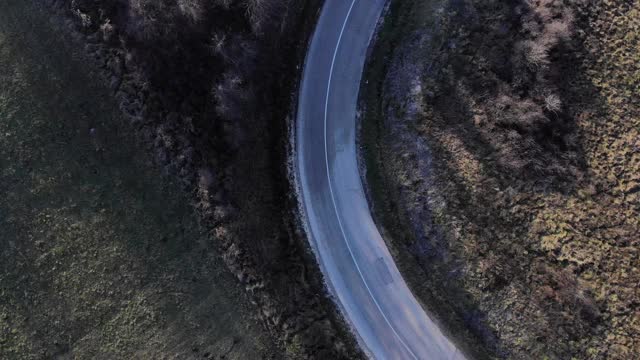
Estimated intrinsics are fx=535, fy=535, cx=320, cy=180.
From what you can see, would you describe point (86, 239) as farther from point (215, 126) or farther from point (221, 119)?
point (221, 119)

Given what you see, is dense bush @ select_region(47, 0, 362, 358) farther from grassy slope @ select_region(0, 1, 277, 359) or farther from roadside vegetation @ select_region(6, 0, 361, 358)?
grassy slope @ select_region(0, 1, 277, 359)

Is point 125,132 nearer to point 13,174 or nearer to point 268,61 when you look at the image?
point 13,174

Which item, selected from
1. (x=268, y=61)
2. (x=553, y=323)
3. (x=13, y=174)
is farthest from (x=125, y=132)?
(x=553, y=323)

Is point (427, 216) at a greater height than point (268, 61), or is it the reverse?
point (268, 61)

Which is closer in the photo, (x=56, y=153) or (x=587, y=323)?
(x=587, y=323)

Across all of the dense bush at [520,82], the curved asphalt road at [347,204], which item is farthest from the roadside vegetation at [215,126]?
the dense bush at [520,82]

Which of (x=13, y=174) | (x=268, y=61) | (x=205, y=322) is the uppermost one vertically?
(x=268, y=61)

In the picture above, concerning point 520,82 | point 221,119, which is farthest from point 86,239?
point 520,82
